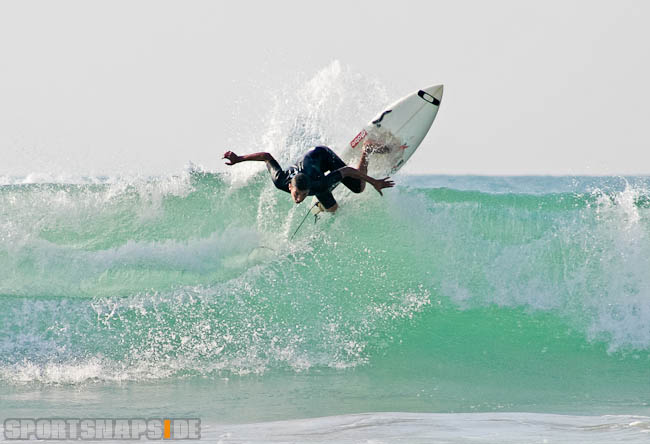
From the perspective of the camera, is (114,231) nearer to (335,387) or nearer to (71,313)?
(71,313)

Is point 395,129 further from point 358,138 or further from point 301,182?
point 301,182

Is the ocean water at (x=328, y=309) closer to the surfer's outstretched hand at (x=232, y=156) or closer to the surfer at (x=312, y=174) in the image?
the surfer at (x=312, y=174)

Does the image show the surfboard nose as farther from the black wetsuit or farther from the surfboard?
the black wetsuit

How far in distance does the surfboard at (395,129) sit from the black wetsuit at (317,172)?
117 centimetres

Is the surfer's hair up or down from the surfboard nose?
down

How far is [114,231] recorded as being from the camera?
368 inches

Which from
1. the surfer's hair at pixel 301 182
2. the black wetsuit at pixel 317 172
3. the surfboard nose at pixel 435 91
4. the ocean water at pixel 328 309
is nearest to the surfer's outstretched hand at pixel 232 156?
the black wetsuit at pixel 317 172

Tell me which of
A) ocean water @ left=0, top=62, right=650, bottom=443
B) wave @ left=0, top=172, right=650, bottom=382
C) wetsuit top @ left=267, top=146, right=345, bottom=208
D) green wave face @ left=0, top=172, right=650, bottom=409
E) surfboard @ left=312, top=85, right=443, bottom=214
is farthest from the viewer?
surfboard @ left=312, top=85, right=443, bottom=214

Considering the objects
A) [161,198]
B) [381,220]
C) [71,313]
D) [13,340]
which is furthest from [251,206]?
[13,340]

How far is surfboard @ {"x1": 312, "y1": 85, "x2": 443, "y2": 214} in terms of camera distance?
8117 millimetres

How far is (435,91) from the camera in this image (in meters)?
8.14

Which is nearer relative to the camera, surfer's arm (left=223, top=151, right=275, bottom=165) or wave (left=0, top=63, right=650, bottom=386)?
surfer's arm (left=223, top=151, right=275, bottom=165)

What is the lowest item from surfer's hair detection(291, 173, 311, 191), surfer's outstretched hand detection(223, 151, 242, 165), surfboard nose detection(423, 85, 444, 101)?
surfer's hair detection(291, 173, 311, 191)

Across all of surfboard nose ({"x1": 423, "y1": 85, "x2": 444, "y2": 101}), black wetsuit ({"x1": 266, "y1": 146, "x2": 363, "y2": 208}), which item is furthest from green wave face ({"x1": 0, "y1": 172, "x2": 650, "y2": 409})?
black wetsuit ({"x1": 266, "y1": 146, "x2": 363, "y2": 208})
